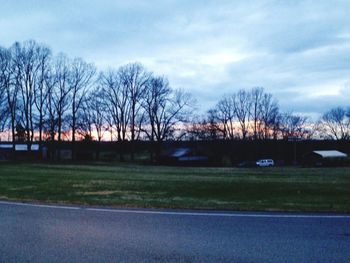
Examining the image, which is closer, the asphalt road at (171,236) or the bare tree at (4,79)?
the asphalt road at (171,236)

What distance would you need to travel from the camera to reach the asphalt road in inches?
253

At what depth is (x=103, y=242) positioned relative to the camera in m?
7.34

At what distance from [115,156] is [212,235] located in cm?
8218

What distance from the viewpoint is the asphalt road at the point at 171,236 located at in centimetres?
642

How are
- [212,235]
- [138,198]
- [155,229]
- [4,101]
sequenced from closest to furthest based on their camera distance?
[212,235], [155,229], [138,198], [4,101]

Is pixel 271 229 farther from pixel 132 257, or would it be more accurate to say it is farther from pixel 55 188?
pixel 55 188

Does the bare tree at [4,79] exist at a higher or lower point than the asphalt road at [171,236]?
higher

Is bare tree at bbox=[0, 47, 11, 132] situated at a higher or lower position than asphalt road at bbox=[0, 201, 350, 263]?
higher

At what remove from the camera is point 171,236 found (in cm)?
782

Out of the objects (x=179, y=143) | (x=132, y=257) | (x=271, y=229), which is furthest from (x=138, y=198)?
(x=179, y=143)

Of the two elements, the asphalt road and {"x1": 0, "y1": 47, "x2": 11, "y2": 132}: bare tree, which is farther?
{"x1": 0, "y1": 47, "x2": 11, "y2": 132}: bare tree

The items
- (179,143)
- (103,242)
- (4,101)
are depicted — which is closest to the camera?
(103,242)

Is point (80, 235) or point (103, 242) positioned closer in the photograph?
point (103, 242)

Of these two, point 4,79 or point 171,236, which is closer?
point 171,236
